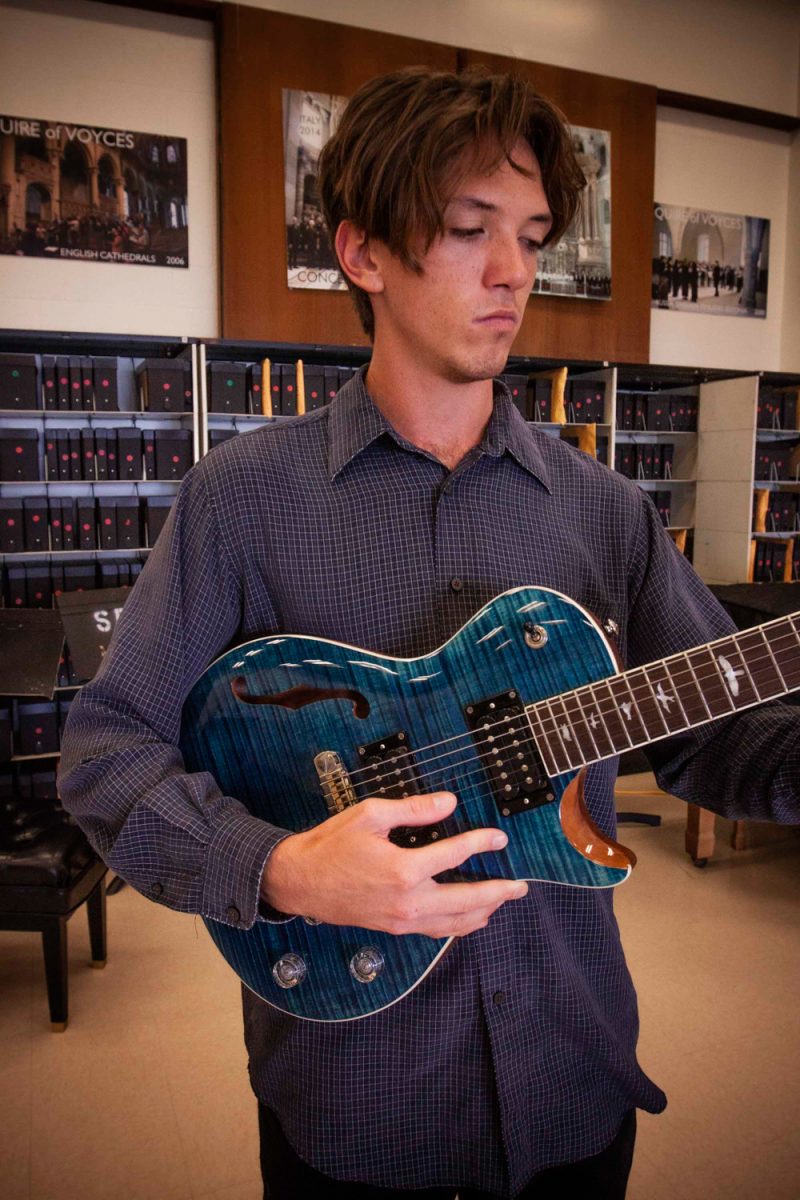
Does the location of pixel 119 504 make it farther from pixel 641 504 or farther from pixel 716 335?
pixel 716 335

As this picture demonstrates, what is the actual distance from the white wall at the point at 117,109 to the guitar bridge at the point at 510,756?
4321 millimetres

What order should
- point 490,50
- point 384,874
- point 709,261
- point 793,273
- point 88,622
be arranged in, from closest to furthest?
point 384,874 → point 88,622 → point 490,50 → point 709,261 → point 793,273

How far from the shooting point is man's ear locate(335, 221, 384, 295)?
3.33ft

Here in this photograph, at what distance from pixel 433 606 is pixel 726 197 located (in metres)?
6.34

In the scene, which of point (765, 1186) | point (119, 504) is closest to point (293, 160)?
point (119, 504)

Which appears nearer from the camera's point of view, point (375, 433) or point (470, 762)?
point (470, 762)

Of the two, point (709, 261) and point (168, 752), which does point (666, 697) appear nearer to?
point (168, 752)

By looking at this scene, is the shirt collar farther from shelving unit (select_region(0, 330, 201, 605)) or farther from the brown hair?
shelving unit (select_region(0, 330, 201, 605))

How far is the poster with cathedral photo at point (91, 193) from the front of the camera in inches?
168

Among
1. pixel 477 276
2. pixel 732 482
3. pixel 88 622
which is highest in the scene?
pixel 477 276

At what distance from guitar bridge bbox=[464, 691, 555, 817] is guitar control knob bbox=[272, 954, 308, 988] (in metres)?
0.26

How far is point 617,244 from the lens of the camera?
18.1 feet

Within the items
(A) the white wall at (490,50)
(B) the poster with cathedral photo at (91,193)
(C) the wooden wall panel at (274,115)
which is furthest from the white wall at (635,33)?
(B) the poster with cathedral photo at (91,193)

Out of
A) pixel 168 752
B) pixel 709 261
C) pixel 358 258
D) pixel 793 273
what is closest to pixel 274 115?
pixel 709 261
